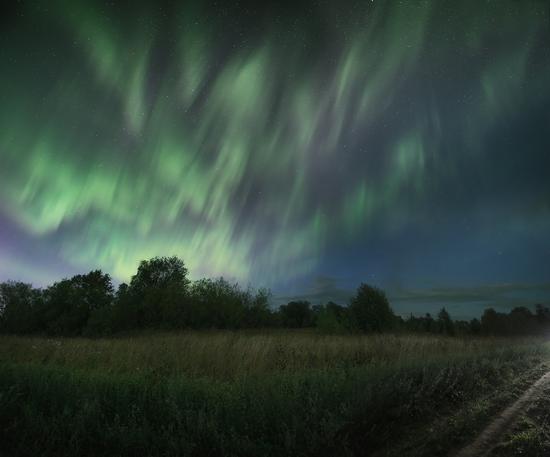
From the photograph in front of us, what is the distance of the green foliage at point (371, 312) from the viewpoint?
130ft

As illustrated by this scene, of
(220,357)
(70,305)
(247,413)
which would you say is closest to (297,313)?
(70,305)

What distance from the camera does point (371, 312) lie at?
3994 cm

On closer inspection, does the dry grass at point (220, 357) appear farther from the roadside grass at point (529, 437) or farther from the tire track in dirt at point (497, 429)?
the roadside grass at point (529, 437)

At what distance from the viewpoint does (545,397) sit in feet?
24.8

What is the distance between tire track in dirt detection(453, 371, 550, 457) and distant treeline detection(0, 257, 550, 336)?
27.4m

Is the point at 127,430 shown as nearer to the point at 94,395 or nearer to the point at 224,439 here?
the point at 224,439

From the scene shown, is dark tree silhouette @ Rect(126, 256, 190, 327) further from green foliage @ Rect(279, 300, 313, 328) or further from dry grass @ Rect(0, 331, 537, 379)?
Result: green foliage @ Rect(279, 300, 313, 328)

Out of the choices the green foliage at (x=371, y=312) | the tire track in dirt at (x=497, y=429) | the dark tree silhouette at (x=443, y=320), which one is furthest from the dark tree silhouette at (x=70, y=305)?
the dark tree silhouette at (x=443, y=320)

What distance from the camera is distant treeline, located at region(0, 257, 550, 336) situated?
40.8m

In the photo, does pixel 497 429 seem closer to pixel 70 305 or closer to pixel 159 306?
pixel 159 306

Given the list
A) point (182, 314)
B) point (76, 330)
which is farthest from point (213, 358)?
point (76, 330)

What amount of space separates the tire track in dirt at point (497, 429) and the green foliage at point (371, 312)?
32.9 m

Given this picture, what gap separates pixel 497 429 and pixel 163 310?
51.0 meters

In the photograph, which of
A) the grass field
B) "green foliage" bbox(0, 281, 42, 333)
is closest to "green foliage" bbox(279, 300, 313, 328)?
"green foliage" bbox(0, 281, 42, 333)
